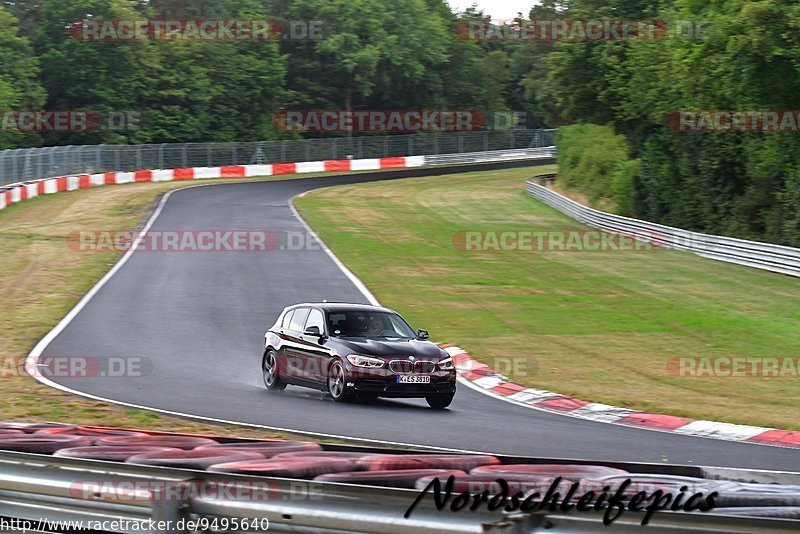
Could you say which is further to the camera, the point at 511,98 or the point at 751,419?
the point at 511,98

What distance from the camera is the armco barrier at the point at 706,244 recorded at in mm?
33062

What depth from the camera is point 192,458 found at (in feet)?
19.5

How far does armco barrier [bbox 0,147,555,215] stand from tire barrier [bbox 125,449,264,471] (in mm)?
39506

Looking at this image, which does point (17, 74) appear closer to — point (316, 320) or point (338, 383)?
point (316, 320)

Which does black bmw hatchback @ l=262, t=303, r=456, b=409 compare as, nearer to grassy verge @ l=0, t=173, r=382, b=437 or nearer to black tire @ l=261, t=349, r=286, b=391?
black tire @ l=261, t=349, r=286, b=391

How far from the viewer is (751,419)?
13938 millimetres

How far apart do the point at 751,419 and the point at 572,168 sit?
48.7 metres

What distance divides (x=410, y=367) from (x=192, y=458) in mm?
8574

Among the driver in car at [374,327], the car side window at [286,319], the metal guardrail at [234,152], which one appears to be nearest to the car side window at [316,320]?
the car side window at [286,319]

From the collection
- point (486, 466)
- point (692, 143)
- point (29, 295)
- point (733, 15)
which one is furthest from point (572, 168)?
point (486, 466)

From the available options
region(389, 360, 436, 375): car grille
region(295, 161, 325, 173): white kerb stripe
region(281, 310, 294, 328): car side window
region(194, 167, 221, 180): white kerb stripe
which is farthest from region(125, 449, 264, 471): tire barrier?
region(295, 161, 325, 173): white kerb stripe

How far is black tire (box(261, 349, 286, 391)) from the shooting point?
1586cm

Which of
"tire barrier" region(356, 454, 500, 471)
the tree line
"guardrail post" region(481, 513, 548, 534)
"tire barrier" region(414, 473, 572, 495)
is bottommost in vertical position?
"tire barrier" region(356, 454, 500, 471)

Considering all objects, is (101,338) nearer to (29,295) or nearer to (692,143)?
(29,295)
